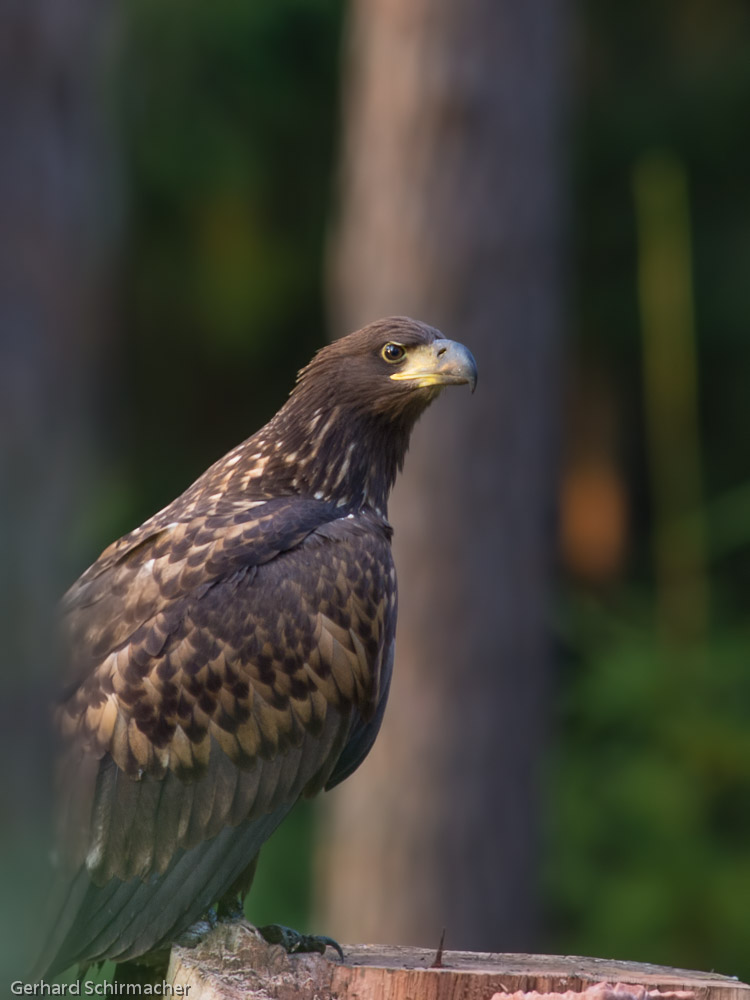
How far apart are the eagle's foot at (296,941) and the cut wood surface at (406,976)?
6 cm

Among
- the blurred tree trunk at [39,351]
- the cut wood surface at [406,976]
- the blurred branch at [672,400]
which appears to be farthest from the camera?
the blurred branch at [672,400]

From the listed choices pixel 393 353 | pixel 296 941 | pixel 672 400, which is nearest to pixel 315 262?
pixel 672 400

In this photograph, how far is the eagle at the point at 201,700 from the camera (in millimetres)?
4203

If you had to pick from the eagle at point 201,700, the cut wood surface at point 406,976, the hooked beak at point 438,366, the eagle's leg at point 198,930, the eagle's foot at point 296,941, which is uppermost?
the hooked beak at point 438,366

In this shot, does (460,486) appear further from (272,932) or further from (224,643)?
(272,932)

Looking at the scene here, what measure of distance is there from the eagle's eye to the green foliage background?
4.74 meters

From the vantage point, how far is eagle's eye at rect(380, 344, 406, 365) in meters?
4.92

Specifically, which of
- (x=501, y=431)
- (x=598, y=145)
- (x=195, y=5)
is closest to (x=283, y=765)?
(x=501, y=431)

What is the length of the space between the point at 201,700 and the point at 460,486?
12.4 ft

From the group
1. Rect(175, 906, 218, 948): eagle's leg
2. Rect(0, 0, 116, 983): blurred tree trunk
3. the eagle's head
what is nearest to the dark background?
the eagle's head

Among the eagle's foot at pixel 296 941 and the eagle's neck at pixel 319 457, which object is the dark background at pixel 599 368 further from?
the eagle's foot at pixel 296 941

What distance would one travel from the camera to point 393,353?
4918 millimetres

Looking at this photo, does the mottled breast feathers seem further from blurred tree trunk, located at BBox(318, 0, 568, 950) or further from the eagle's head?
blurred tree trunk, located at BBox(318, 0, 568, 950)

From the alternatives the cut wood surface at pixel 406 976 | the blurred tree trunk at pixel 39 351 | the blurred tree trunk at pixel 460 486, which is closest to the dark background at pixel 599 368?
the blurred tree trunk at pixel 460 486
